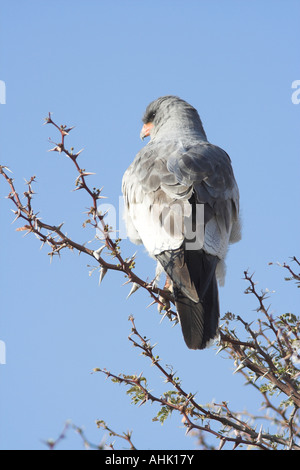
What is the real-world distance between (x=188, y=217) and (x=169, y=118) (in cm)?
231

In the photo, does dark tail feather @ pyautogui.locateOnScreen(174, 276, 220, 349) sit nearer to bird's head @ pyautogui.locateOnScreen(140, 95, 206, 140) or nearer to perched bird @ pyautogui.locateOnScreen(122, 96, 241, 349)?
perched bird @ pyautogui.locateOnScreen(122, 96, 241, 349)

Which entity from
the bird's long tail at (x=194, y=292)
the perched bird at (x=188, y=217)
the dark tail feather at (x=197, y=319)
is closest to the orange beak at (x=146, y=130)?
the perched bird at (x=188, y=217)

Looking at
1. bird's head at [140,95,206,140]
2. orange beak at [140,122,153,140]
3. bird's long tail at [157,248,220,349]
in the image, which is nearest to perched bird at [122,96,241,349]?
bird's long tail at [157,248,220,349]

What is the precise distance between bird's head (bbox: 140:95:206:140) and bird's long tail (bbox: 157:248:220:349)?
1.83 metres

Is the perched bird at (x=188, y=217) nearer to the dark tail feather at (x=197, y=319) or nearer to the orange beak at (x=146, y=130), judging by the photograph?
the dark tail feather at (x=197, y=319)

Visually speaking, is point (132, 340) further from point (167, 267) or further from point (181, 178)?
point (181, 178)

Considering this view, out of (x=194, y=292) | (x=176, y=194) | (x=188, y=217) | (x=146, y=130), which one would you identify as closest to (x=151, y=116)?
(x=146, y=130)

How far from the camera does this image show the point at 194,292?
394cm

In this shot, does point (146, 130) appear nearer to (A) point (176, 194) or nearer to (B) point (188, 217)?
(A) point (176, 194)

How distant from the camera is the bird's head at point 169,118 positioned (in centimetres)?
601

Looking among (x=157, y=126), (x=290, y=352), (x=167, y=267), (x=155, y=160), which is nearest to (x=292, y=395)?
(x=290, y=352)
